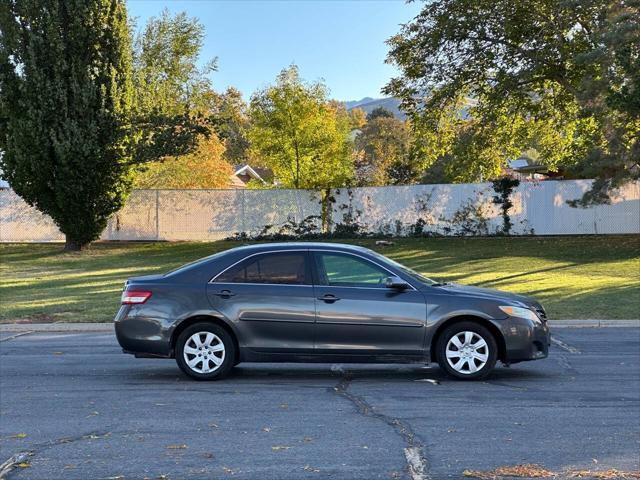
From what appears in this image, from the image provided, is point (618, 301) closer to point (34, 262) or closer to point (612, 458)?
point (612, 458)

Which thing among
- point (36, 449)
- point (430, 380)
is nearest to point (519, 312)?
point (430, 380)

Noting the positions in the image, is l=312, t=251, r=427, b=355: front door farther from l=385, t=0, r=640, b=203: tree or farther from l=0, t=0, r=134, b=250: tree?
l=0, t=0, r=134, b=250: tree

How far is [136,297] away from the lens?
339 inches

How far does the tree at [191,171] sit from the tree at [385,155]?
31.2ft

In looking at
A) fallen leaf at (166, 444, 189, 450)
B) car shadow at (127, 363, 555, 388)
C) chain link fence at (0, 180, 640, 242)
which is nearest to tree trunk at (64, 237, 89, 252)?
chain link fence at (0, 180, 640, 242)

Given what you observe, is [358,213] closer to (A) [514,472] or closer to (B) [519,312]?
(B) [519,312]

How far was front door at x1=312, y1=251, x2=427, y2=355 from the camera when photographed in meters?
8.38

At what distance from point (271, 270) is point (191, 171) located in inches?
1234

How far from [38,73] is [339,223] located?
13.4 meters

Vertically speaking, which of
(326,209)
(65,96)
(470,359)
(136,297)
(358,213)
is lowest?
(470,359)

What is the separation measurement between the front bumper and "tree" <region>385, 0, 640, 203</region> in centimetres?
1567

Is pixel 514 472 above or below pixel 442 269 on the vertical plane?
below

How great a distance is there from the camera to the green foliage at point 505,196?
31.1 meters

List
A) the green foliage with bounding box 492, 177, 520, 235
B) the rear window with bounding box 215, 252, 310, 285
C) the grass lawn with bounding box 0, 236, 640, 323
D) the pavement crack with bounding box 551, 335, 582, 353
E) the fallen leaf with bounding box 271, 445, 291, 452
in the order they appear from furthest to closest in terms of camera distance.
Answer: the green foliage with bounding box 492, 177, 520, 235 → the grass lawn with bounding box 0, 236, 640, 323 → the pavement crack with bounding box 551, 335, 582, 353 → the rear window with bounding box 215, 252, 310, 285 → the fallen leaf with bounding box 271, 445, 291, 452
